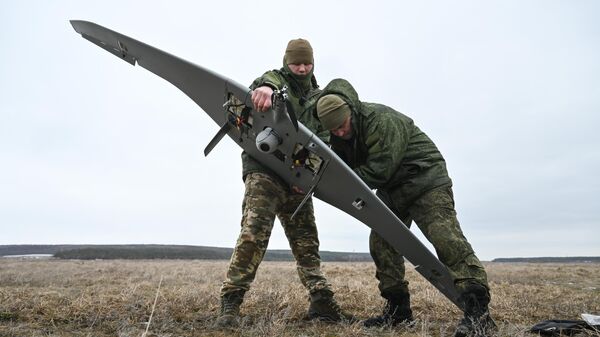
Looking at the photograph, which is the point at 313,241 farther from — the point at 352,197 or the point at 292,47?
the point at 292,47

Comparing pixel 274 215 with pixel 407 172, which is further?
pixel 274 215

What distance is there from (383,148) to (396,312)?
1.67 metres

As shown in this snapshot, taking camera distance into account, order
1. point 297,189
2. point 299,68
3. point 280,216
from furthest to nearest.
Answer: point 280,216
point 299,68
point 297,189

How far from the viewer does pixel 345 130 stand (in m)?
3.90

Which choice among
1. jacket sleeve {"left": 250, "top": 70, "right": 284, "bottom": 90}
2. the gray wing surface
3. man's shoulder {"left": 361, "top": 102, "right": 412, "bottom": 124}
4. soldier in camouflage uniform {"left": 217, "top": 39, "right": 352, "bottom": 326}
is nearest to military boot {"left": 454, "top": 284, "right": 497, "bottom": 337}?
the gray wing surface

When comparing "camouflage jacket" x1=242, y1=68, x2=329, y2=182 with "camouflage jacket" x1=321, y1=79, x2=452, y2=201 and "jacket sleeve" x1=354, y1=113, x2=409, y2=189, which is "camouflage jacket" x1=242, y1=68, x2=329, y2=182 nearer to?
"camouflage jacket" x1=321, y1=79, x2=452, y2=201

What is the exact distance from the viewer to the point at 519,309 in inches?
191

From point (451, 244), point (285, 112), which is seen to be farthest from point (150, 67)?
point (451, 244)

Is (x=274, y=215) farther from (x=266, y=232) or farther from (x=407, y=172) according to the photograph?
(x=407, y=172)

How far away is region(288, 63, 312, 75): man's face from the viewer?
440cm

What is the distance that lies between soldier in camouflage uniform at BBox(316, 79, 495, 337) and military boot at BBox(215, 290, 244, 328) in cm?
126

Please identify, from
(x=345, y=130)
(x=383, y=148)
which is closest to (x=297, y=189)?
(x=345, y=130)

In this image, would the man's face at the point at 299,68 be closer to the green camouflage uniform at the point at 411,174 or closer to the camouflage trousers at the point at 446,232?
the green camouflage uniform at the point at 411,174

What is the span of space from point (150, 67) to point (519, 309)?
4.94 metres
